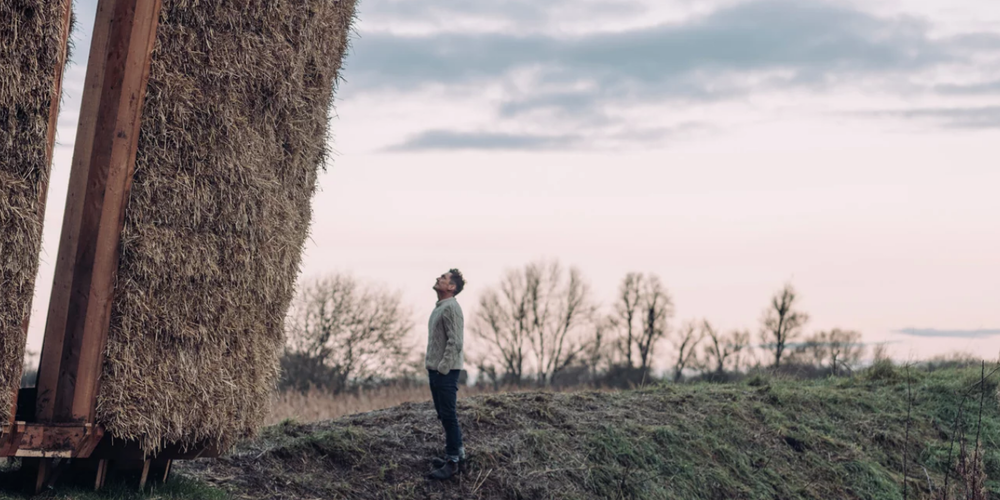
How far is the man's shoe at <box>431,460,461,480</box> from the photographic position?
9.56m

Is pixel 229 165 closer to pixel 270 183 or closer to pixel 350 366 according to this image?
pixel 270 183

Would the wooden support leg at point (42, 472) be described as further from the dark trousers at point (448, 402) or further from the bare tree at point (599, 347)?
the bare tree at point (599, 347)

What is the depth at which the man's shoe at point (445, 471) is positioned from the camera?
9.56 m

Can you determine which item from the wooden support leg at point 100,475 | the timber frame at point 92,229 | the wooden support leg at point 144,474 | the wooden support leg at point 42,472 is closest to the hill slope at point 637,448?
the wooden support leg at point 144,474

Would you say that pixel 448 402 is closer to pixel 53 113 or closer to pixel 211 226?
pixel 211 226

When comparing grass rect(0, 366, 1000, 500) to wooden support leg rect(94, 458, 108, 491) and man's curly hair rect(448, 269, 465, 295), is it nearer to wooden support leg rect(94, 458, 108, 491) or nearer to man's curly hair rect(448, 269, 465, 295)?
wooden support leg rect(94, 458, 108, 491)

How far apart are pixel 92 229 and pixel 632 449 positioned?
680 cm

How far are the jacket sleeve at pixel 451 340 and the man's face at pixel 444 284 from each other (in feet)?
0.91

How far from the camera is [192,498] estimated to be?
323 inches

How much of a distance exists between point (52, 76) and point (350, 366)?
1082 inches

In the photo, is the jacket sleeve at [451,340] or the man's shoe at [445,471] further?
the man's shoe at [445,471]

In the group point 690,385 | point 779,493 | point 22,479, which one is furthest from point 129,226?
point 690,385

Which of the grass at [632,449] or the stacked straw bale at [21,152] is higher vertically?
the stacked straw bale at [21,152]

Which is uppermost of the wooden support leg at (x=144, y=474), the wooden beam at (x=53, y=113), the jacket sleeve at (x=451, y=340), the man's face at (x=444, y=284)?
the wooden beam at (x=53, y=113)
